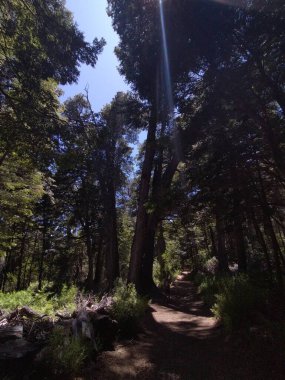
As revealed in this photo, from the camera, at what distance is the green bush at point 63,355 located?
16.4ft

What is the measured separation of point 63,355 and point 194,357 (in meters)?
2.95

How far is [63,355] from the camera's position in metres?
5.07

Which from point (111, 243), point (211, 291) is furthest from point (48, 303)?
point (211, 291)

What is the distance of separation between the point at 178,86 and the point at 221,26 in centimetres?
261

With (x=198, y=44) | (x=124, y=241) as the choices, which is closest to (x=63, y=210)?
(x=124, y=241)

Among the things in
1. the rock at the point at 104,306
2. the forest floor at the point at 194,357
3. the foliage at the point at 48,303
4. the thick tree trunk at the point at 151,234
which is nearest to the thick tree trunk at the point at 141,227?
the thick tree trunk at the point at 151,234

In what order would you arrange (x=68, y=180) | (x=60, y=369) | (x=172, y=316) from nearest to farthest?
(x=60, y=369), (x=172, y=316), (x=68, y=180)

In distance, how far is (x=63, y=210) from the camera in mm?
24562

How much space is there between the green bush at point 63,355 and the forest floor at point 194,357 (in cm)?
44

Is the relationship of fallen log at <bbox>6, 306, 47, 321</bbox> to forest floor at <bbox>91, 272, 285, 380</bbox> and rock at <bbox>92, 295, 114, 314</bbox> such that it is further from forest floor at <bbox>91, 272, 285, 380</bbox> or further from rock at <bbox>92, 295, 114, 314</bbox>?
forest floor at <bbox>91, 272, 285, 380</bbox>

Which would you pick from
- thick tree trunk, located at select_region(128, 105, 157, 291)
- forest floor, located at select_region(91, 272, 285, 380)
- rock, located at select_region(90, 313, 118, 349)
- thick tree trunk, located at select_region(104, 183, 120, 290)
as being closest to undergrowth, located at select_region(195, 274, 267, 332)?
forest floor, located at select_region(91, 272, 285, 380)

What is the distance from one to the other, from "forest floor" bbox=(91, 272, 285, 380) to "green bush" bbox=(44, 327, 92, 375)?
1.44 feet

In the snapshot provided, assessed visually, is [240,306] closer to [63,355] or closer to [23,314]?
[63,355]

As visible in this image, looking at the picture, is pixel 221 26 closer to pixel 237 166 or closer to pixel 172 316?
pixel 237 166
